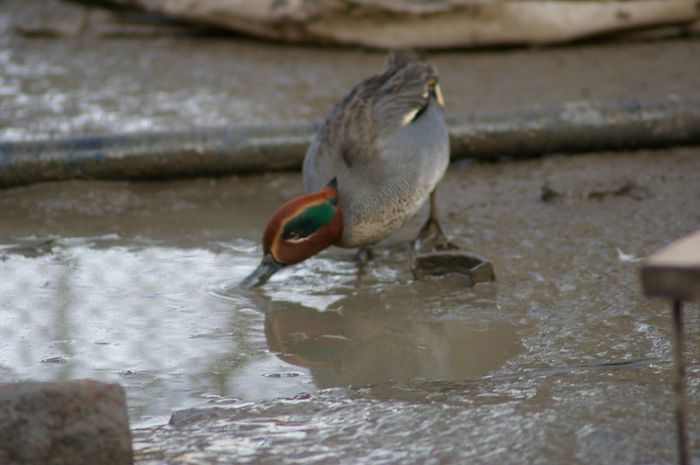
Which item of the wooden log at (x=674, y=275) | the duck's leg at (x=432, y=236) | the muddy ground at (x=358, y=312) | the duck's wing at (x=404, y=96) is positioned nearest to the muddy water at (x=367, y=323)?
the muddy ground at (x=358, y=312)

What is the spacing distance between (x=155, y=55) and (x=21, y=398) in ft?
20.1

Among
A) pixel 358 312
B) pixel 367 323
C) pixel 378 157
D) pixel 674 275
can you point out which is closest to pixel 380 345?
pixel 367 323

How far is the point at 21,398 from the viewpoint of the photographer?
2.58 metres

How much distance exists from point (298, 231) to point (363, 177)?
0.41m

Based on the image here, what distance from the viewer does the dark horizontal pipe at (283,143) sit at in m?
5.44

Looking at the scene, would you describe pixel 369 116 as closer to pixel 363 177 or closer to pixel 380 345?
pixel 363 177

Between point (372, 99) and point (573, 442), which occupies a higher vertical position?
point (372, 99)

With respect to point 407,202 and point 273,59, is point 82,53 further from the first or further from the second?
point 407,202

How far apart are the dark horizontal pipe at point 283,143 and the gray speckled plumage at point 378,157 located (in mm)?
976

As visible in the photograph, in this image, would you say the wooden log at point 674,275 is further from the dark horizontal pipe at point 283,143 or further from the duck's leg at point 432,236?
the dark horizontal pipe at point 283,143

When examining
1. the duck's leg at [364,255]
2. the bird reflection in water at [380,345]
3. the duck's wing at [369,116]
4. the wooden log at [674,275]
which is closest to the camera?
the wooden log at [674,275]

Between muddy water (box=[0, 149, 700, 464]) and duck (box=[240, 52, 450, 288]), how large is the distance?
204mm

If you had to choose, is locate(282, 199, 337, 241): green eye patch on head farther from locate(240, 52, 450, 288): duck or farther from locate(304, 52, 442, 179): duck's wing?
locate(304, 52, 442, 179): duck's wing

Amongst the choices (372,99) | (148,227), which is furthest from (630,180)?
(148,227)
